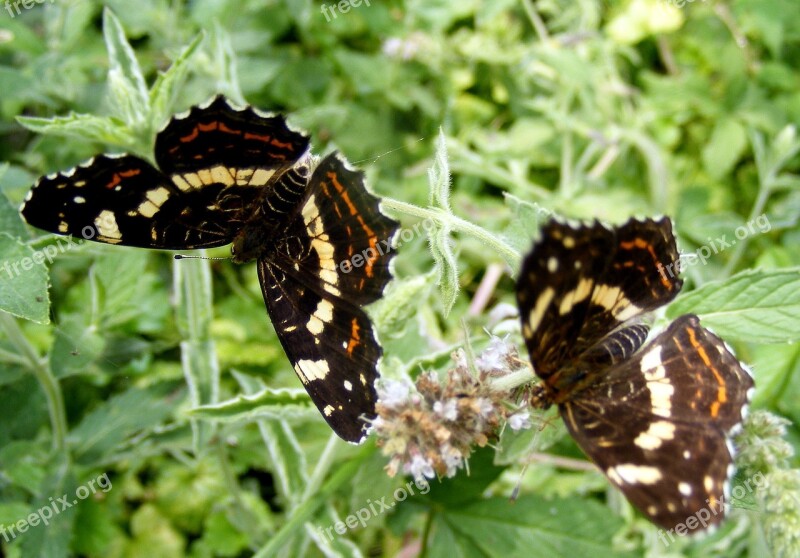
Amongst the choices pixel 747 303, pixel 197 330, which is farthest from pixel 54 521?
pixel 747 303

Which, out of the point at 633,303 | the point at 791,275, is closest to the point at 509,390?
the point at 633,303

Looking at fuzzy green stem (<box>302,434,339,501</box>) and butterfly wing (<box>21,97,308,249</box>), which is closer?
butterfly wing (<box>21,97,308,249</box>)

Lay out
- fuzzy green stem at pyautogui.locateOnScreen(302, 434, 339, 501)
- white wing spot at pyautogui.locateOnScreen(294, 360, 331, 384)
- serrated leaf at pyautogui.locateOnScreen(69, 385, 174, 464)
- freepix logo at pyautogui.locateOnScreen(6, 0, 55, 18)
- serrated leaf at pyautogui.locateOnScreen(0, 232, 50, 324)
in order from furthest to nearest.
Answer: freepix logo at pyautogui.locateOnScreen(6, 0, 55, 18) → serrated leaf at pyautogui.locateOnScreen(69, 385, 174, 464) → fuzzy green stem at pyautogui.locateOnScreen(302, 434, 339, 501) → white wing spot at pyautogui.locateOnScreen(294, 360, 331, 384) → serrated leaf at pyautogui.locateOnScreen(0, 232, 50, 324)

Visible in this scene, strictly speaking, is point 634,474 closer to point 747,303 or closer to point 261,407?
point 747,303

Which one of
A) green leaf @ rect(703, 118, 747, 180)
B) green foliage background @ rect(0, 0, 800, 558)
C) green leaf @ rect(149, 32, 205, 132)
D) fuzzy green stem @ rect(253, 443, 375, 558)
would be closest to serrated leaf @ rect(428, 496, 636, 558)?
green foliage background @ rect(0, 0, 800, 558)

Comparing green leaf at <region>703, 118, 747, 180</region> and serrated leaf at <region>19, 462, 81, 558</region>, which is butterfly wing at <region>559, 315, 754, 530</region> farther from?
green leaf at <region>703, 118, 747, 180</region>

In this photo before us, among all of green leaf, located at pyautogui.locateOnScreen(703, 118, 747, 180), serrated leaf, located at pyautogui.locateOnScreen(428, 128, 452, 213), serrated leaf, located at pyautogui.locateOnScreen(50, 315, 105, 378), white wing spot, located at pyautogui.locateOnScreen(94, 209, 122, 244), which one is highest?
serrated leaf, located at pyautogui.locateOnScreen(428, 128, 452, 213)

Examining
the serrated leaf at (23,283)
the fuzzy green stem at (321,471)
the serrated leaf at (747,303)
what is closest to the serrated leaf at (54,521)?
the fuzzy green stem at (321,471)
